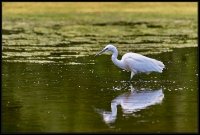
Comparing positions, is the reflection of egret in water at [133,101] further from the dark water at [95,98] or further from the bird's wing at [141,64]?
the bird's wing at [141,64]

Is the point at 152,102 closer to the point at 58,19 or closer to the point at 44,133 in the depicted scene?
the point at 44,133

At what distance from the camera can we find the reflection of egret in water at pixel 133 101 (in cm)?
1325

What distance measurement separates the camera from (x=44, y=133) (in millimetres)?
11398

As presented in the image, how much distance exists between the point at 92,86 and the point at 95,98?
6.29 feet

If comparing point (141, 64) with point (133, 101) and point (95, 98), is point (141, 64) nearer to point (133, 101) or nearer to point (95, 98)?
point (95, 98)

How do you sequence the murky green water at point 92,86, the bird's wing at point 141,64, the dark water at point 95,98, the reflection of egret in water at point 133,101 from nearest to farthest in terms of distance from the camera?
1. the dark water at point 95,98
2. the murky green water at point 92,86
3. the reflection of egret in water at point 133,101
4. the bird's wing at point 141,64

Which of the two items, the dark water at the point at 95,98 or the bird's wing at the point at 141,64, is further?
the bird's wing at the point at 141,64

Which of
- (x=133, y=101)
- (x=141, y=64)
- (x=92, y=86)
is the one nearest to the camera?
(x=133, y=101)

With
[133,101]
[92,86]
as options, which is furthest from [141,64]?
[133,101]

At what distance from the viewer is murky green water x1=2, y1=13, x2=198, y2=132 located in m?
12.4

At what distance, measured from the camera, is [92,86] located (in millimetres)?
17109

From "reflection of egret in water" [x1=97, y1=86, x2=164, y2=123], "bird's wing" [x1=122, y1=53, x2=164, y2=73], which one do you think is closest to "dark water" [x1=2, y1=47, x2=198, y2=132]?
"reflection of egret in water" [x1=97, y1=86, x2=164, y2=123]

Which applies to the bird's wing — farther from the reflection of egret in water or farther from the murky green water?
the reflection of egret in water

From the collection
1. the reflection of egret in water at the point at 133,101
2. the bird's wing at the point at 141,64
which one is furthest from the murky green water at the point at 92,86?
the bird's wing at the point at 141,64
